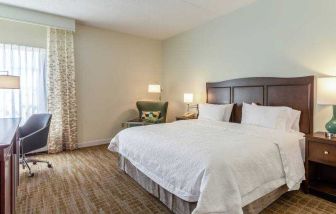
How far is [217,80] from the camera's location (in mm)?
4262

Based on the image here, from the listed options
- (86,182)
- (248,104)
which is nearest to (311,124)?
(248,104)

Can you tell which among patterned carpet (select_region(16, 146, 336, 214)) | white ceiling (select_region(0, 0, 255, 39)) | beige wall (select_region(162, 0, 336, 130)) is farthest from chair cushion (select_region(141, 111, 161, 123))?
white ceiling (select_region(0, 0, 255, 39))

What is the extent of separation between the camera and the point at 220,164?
66.6 inches

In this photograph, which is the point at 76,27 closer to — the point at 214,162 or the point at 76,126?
the point at 76,126

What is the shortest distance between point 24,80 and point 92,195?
2865mm

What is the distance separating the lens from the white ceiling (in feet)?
11.3

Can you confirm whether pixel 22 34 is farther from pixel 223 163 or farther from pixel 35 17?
pixel 223 163

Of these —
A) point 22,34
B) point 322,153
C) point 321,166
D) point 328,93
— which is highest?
point 22,34

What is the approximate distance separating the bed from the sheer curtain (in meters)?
2.19

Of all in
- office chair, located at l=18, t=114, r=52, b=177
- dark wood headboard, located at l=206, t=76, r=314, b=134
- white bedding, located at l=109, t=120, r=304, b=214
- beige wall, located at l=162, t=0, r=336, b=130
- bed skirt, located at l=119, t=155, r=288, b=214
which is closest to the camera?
white bedding, located at l=109, t=120, r=304, b=214

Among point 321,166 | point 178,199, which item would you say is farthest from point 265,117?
point 178,199

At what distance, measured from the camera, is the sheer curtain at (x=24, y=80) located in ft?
12.3

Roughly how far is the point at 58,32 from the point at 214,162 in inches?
163

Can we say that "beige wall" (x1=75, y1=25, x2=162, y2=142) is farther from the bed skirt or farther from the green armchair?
the bed skirt
